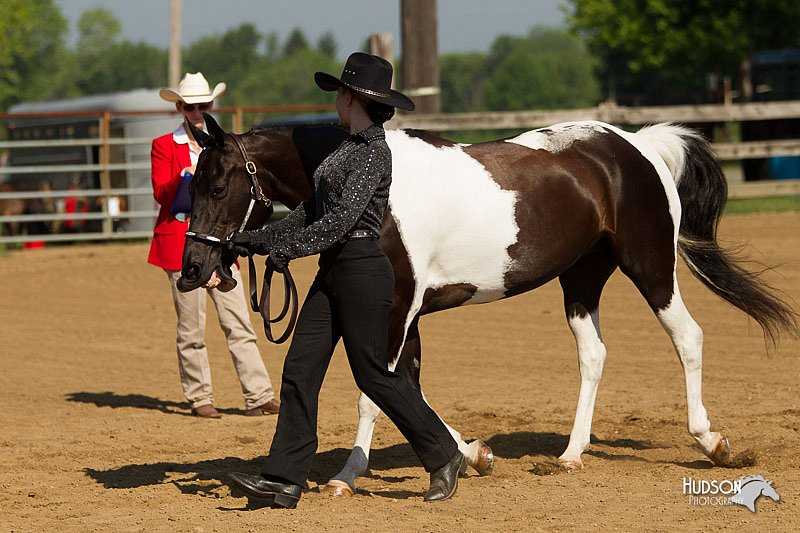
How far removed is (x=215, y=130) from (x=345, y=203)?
76 cm

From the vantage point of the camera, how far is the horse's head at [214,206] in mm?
4988

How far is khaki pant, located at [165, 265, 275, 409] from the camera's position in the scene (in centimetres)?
727

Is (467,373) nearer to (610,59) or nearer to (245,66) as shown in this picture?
(610,59)

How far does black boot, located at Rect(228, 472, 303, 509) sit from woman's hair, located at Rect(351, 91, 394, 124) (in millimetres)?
1671

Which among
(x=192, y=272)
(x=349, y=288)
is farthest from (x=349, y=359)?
(x=192, y=272)

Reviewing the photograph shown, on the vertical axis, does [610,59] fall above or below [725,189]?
above

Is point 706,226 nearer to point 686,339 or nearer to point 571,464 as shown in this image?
point 686,339

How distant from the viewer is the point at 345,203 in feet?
15.2

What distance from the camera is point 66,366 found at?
9.22 metres

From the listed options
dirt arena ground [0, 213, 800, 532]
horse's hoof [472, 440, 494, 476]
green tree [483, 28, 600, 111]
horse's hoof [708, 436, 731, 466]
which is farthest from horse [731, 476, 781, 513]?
green tree [483, 28, 600, 111]

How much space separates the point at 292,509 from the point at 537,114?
1141cm

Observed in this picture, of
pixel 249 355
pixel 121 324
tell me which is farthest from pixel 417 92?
pixel 249 355

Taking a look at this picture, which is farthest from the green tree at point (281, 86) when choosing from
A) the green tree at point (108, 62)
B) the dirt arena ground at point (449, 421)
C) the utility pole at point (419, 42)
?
the dirt arena ground at point (449, 421)

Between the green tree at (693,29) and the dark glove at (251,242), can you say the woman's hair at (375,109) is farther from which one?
the green tree at (693,29)
